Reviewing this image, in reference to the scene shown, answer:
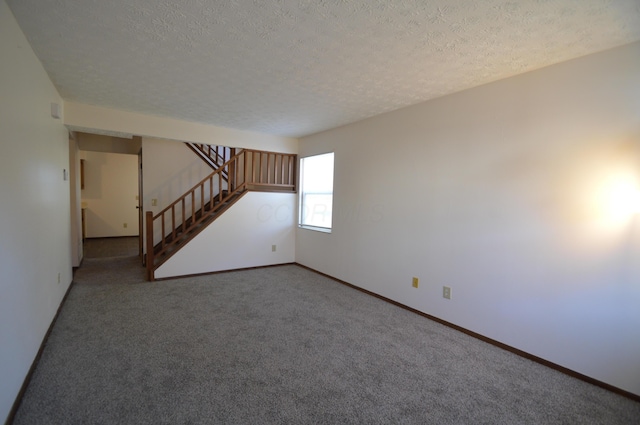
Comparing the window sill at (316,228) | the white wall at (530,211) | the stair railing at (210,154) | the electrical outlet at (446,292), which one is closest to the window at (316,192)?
the window sill at (316,228)

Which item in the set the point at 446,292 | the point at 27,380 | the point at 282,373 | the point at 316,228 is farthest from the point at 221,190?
the point at 446,292

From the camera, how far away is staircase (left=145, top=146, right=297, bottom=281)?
170 inches

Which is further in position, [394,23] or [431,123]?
[431,123]

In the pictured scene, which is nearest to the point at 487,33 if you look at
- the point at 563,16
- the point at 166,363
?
the point at 563,16

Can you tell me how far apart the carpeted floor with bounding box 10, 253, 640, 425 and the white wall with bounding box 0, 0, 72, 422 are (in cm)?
27

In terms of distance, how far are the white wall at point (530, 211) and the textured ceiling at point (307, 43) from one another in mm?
298

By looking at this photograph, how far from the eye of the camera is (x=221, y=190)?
4.72 metres

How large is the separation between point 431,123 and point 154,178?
4.78 metres

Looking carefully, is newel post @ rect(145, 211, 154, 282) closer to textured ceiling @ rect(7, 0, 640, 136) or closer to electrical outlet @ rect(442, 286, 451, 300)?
textured ceiling @ rect(7, 0, 640, 136)

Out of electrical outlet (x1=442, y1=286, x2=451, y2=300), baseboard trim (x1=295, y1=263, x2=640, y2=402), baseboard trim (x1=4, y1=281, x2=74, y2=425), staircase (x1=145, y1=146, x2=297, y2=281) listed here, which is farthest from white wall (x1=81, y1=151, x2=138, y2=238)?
electrical outlet (x1=442, y1=286, x2=451, y2=300)

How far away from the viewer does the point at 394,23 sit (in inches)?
67.7

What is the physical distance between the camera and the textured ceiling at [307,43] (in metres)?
1.60

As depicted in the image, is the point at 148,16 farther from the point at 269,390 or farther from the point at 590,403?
the point at 590,403

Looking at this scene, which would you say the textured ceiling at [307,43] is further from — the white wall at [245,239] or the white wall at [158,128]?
the white wall at [245,239]
